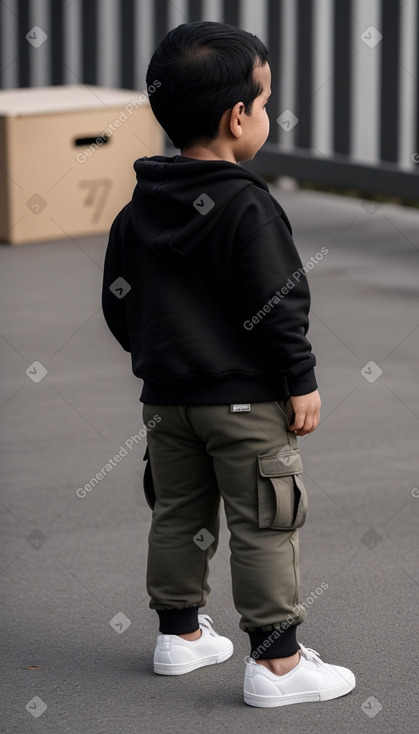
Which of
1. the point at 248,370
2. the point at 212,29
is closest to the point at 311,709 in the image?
the point at 248,370

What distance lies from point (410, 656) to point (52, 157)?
568 centimetres

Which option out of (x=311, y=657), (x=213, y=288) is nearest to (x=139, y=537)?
(x=311, y=657)

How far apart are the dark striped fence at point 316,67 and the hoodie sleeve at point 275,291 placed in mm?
6570

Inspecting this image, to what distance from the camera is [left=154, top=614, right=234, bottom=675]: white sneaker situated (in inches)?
110

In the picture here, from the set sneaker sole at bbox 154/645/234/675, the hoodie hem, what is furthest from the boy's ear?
sneaker sole at bbox 154/645/234/675

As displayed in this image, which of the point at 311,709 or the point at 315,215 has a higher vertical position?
the point at 311,709

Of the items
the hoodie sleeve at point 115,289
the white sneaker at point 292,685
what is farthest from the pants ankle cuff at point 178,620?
the hoodie sleeve at point 115,289

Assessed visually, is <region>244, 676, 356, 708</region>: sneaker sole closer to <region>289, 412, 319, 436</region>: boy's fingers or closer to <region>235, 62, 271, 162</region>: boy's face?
<region>289, 412, 319, 436</region>: boy's fingers

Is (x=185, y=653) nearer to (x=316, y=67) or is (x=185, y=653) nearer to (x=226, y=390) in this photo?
(x=226, y=390)

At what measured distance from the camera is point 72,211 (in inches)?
322

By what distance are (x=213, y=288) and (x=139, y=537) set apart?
4.24 feet

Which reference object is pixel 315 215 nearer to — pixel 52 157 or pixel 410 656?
pixel 52 157

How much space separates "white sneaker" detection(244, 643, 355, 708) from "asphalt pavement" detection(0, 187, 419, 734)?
0.02 m

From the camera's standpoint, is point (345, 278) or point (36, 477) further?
point (345, 278)
